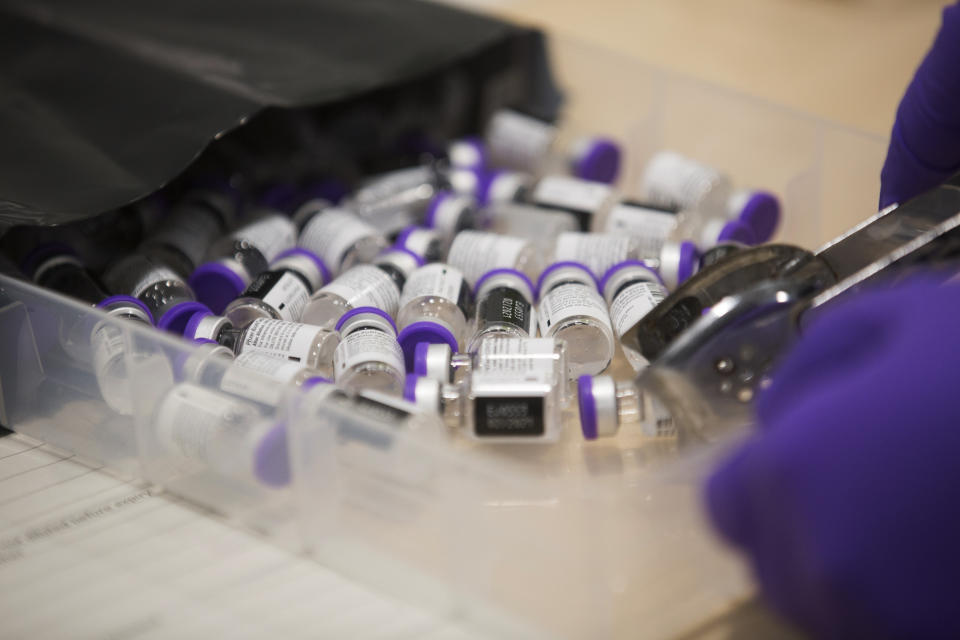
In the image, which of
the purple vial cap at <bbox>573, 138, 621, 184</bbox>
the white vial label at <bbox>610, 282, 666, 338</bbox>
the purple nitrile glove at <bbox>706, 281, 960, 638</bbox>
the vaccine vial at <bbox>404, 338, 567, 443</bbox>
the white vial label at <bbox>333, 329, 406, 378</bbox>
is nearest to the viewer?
the purple nitrile glove at <bbox>706, 281, 960, 638</bbox>

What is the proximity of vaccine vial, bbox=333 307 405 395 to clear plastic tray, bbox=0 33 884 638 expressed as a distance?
0.12 meters

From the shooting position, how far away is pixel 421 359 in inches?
49.1

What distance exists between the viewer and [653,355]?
113cm

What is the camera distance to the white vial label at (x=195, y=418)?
3.44 feet

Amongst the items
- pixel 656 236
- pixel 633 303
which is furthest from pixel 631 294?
pixel 656 236

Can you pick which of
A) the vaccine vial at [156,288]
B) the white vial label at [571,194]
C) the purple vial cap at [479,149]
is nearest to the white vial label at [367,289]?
the vaccine vial at [156,288]

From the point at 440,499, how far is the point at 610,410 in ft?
0.99

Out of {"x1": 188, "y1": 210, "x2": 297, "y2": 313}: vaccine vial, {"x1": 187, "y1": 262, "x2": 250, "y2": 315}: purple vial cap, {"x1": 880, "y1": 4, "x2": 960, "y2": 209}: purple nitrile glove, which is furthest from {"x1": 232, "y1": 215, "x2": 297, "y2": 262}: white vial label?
{"x1": 880, "y1": 4, "x2": 960, "y2": 209}: purple nitrile glove

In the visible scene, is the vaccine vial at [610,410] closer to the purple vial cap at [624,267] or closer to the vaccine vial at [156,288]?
the purple vial cap at [624,267]

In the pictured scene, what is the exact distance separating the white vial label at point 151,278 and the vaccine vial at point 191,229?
0.05 m

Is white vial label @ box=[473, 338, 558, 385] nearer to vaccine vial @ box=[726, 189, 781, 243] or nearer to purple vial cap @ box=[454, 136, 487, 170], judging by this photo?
vaccine vial @ box=[726, 189, 781, 243]

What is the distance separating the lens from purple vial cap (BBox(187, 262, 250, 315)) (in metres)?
1.44

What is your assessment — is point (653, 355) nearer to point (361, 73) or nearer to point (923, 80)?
point (923, 80)

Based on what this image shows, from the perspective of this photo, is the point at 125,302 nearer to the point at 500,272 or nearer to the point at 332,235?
the point at 332,235
